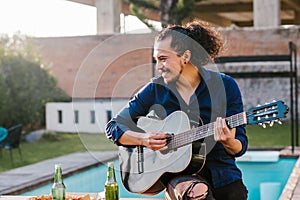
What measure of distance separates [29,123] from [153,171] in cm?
980

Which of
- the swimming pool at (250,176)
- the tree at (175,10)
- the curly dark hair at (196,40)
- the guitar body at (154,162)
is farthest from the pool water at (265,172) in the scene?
the tree at (175,10)

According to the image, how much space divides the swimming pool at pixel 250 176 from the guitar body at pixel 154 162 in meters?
3.52

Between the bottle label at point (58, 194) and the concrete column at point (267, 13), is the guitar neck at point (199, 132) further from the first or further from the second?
the concrete column at point (267, 13)

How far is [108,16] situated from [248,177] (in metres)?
10.2

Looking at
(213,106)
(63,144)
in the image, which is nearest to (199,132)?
(213,106)

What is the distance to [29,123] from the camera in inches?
492

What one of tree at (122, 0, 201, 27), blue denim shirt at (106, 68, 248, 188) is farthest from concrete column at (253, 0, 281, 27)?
blue denim shirt at (106, 68, 248, 188)

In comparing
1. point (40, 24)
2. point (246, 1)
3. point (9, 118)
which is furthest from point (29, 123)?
point (246, 1)

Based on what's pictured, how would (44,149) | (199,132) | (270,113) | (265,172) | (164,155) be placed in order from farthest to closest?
(44,149) → (265,172) → (164,155) → (199,132) → (270,113)

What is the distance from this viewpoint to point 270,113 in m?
2.34

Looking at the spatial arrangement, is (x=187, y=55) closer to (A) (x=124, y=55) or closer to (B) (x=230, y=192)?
(B) (x=230, y=192)

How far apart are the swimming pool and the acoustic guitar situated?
3.53 metres

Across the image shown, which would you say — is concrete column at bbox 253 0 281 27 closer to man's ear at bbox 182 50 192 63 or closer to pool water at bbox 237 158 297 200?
pool water at bbox 237 158 297 200

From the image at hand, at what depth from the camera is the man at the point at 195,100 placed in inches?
108
